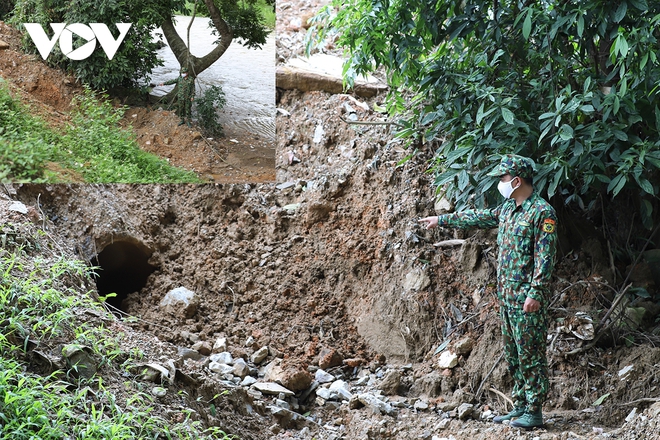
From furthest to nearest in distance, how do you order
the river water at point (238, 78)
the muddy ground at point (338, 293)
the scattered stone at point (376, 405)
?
the river water at point (238, 78)
the scattered stone at point (376, 405)
the muddy ground at point (338, 293)

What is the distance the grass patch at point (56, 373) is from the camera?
2682mm

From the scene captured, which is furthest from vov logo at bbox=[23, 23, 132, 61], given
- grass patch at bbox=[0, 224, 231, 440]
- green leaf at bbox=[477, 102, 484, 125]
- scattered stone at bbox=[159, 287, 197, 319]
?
green leaf at bbox=[477, 102, 484, 125]

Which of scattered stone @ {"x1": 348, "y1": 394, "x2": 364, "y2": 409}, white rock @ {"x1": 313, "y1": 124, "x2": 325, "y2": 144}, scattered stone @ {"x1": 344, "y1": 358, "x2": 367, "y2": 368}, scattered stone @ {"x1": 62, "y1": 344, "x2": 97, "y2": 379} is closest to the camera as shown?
scattered stone @ {"x1": 62, "y1": 344, "x2": 97, "y2": 379}

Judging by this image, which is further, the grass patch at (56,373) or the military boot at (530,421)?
the military boot at (530,421)

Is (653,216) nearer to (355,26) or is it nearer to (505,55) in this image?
(505,55)

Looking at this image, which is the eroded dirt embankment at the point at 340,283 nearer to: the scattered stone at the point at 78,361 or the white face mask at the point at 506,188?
the scattered stone at the point at 78,361

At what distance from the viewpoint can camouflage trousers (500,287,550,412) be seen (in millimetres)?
3312

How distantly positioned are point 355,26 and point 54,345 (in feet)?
7.70

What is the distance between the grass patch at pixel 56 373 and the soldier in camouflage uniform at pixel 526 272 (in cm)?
159

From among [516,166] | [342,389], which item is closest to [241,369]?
[342,389]

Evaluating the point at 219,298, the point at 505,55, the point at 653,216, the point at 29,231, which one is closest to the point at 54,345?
the point at 29,231

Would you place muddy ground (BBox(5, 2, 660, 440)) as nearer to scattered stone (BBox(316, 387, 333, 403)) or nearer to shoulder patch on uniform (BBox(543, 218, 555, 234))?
scattered stone (BBox(316, 387, 333, 403))

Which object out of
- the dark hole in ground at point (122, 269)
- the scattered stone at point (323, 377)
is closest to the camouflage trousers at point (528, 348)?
the scattered stone at point (323, 377)

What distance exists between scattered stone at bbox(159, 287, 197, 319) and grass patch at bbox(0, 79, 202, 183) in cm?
82
